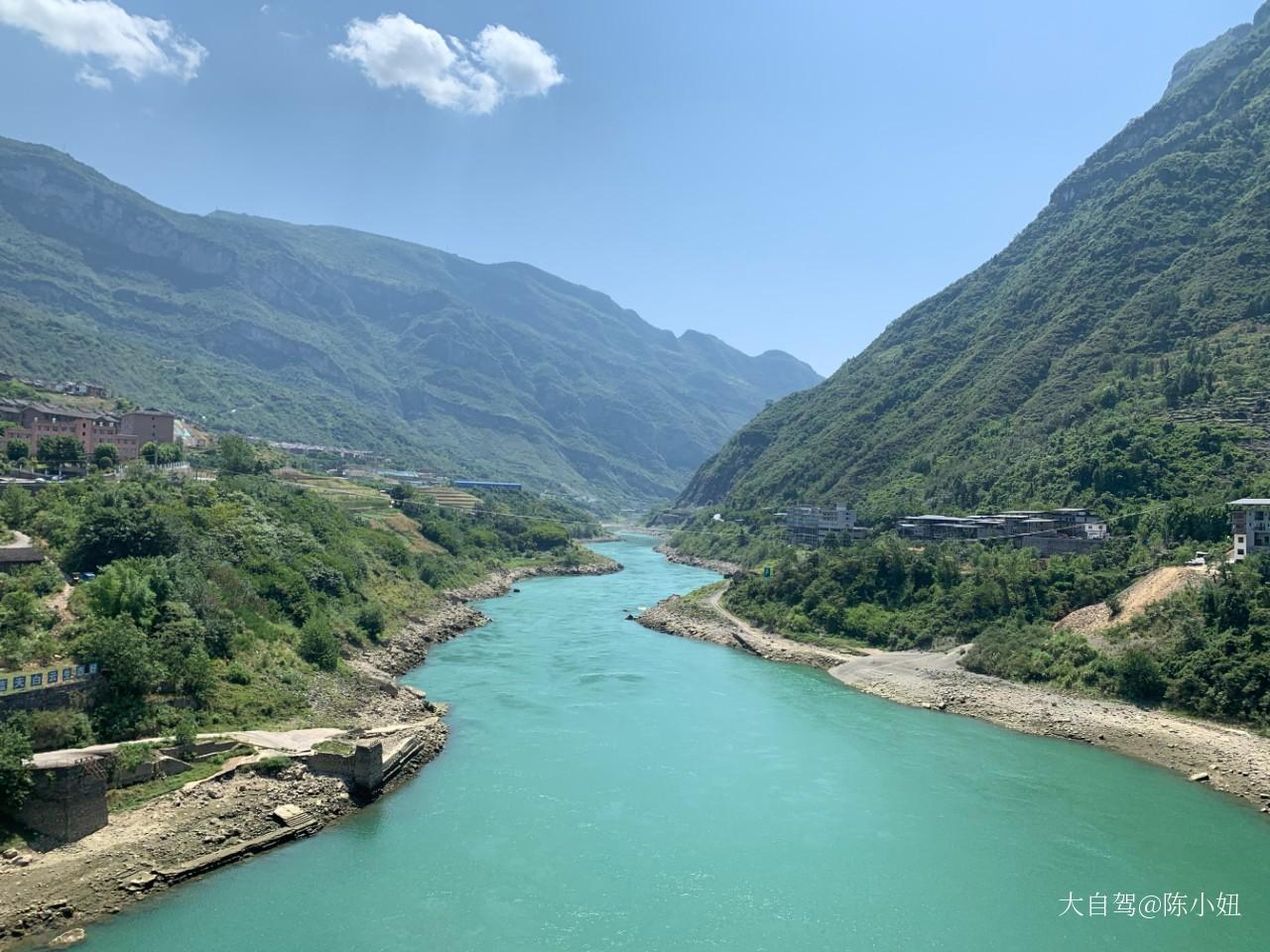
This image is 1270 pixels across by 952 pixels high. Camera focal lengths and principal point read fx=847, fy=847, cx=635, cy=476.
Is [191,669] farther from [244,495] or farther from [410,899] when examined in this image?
[244,495]

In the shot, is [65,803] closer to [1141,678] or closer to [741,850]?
[741,850]

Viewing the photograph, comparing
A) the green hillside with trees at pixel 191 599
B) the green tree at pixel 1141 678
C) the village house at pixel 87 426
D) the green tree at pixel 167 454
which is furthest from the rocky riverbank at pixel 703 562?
the village house at pixel 87 426

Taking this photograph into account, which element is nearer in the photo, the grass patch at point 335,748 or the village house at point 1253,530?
the grass patch at point 335,748

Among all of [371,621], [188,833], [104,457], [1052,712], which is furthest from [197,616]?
[1052,712]

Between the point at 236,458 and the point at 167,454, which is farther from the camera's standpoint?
the point at 236,458

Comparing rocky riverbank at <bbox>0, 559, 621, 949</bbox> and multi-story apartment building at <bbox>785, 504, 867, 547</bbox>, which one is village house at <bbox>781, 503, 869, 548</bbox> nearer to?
multi-story apartment building at <bbox>785, 504, 867, 547</bbox>

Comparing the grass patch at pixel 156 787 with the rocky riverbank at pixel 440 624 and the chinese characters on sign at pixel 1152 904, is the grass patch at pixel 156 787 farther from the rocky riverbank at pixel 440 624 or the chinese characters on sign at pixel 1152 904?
the chinese characters on sign at pixel 1152 904

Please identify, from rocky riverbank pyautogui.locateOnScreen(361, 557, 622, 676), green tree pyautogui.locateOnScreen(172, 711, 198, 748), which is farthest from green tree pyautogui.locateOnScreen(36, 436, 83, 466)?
green tree pyautogui.locateOnScreen(172, 711, 198, 748)

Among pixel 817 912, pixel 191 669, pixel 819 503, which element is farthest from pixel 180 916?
pixel 819 503
